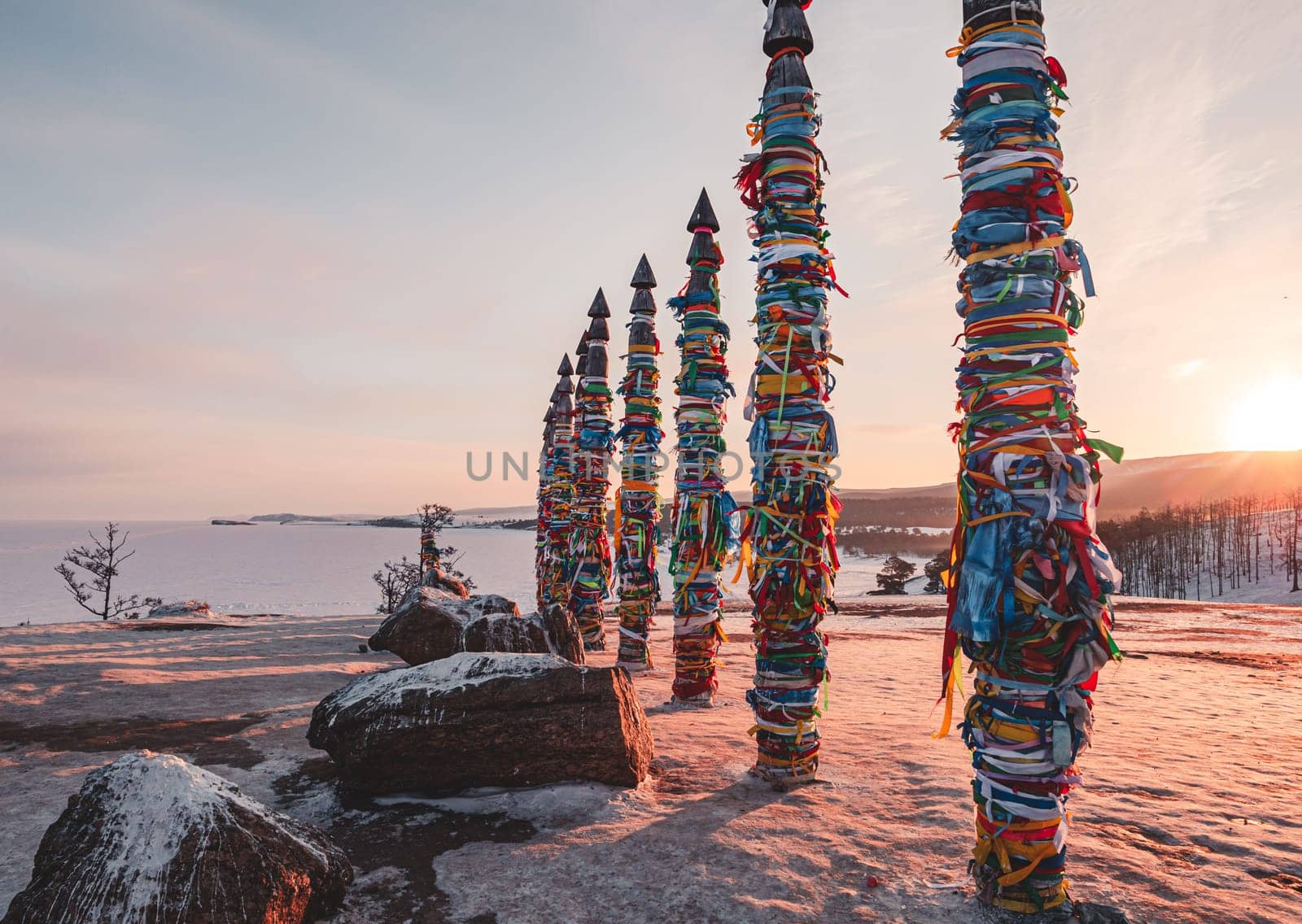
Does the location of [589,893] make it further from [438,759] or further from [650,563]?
[650,563]

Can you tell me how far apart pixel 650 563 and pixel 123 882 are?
7.86 metres

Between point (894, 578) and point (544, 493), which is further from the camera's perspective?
point (894, 578)

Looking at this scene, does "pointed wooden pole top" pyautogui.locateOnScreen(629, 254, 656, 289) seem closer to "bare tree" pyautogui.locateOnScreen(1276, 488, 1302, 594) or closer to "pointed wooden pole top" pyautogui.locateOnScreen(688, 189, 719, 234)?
"pointed wooden pole top" pyautogui.locateOnScreen(688, 189, 719, 234)

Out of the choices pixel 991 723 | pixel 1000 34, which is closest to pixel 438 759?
pixel 991 723

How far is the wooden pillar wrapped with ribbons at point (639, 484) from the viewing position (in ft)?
34.0

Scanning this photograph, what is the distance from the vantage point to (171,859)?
2.97 meters

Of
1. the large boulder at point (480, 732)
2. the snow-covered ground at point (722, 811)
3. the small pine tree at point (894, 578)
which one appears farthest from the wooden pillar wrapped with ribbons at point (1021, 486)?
the small pine tree at point (894, 578)

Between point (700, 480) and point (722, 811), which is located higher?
point (700, 480)

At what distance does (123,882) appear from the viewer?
2.88 metres

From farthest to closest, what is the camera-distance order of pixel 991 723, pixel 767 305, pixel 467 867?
pixel 767 305, pixel 467 867, pixel 991 723

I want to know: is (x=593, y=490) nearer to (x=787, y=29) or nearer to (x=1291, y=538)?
(x=787, y=29)

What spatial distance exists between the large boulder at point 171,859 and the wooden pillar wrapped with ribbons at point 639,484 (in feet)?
23.1

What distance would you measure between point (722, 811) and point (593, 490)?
8742 millimetres

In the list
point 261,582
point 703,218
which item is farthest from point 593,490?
point 261,582
